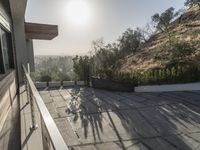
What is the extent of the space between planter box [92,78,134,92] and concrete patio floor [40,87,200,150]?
158 cm

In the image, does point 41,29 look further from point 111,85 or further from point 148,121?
point 148,121

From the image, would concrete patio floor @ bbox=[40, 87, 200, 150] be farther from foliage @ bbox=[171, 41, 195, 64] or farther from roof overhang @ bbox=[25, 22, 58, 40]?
roof overhang @ bbox=[25, 22, 58, 40]

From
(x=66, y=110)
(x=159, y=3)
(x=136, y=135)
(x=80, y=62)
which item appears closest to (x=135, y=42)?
(x=159, y=3)

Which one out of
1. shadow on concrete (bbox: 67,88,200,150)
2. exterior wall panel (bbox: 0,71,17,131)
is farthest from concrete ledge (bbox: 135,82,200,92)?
exterior wall panel (bbox: 0,71,17,131)

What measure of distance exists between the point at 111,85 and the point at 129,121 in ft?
15.7

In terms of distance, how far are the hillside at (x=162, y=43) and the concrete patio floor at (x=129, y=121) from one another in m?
4.35

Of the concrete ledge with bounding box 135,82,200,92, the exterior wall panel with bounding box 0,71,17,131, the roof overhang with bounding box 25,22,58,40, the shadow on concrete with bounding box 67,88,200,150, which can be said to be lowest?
the shadow on concrete with bounding box 67,88,200,150

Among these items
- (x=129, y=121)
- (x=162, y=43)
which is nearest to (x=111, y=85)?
(x=129, y=121)

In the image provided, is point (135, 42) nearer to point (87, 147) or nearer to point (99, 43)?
point (99, 43)

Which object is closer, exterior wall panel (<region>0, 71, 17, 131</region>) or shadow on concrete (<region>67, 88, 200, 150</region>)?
exterior wall panel (<region>0, 71, 17, 131</region>)

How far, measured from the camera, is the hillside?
11806mm

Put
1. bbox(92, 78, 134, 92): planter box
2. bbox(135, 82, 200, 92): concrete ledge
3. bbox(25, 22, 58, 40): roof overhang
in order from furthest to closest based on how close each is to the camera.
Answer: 1. bbox(25, 22, 58, 40): roof overhang
2. bbox(92, 78, 134, 92): planter box
3. bbox(135, 82, 200, 92): concrete ledge

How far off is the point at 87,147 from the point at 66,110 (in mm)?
2413

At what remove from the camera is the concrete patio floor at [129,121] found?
13.1 ft
